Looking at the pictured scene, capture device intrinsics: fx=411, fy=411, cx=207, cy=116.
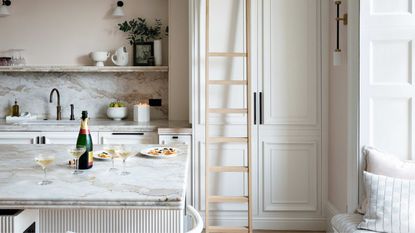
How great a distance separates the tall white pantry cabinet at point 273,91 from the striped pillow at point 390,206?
1.16 meters

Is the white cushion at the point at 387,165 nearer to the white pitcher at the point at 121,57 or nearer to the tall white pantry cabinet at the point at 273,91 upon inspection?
the tall white pantry cabinet at the point at 273,91

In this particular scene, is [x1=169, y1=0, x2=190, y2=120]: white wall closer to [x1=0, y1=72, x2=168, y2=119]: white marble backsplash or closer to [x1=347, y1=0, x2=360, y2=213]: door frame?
[x1=0, y1=72, x2=168, y2=119]: white marble backsplash

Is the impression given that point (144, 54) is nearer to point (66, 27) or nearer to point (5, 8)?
point (66, 27)

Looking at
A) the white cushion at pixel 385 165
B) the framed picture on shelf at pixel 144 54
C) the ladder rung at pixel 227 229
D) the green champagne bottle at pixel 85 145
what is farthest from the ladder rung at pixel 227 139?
the green champagne bottle at pixel 85 145

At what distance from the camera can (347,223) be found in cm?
258

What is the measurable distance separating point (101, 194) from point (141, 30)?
9.88 ft

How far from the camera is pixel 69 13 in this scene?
14.5 ft

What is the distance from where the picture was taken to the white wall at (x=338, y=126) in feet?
10.7

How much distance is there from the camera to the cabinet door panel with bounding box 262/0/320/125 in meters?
3.60

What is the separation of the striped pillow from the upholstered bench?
0.05 meters

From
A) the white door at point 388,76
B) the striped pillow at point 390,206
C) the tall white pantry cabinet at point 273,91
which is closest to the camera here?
the striped pillow at point 390,206

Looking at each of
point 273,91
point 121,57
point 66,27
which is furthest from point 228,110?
point 66,27

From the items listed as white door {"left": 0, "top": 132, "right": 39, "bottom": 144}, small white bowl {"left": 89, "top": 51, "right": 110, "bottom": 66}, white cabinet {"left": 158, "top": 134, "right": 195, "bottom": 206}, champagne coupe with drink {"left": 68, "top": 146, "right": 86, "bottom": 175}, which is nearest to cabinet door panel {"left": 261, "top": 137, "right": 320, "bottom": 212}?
white cabinet {"left": 158, "top": 134, "right": 195, "bottom": 206}

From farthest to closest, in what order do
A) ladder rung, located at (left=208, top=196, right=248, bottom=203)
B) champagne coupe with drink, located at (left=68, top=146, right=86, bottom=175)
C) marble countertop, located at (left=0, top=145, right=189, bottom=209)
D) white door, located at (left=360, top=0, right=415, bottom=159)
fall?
ladder rung, located at (left=208, top=196, right=248, bottom=203), white door, located at (left=360, top=0, right=415, bottom=159), champagne coupe with drink, located at (left=68, top=146, right=86, bottom=175), marble countertop, located at (left=0, top=145, right=189, bottom=209)
